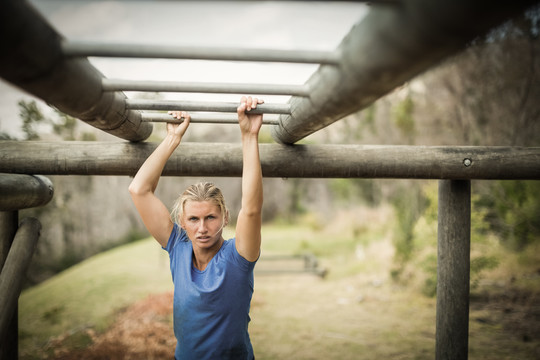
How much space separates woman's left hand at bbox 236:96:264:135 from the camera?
137 centimetres

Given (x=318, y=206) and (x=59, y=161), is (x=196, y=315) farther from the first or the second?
(x=318, y=206)

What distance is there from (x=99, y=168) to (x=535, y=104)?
7.62 metres

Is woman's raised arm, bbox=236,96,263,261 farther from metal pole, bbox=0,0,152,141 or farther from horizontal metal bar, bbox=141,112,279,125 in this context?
metal pole, bbox=0,0,152,141

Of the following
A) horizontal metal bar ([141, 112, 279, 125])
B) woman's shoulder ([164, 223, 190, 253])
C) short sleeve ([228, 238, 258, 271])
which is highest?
horizontal metal bar ([141, 112, 279, 125])

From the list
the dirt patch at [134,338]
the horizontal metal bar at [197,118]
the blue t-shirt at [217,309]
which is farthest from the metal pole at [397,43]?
the dirt patch at [134,338]

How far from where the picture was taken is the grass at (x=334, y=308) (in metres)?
4.68

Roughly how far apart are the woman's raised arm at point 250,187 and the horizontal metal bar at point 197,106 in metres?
0.04

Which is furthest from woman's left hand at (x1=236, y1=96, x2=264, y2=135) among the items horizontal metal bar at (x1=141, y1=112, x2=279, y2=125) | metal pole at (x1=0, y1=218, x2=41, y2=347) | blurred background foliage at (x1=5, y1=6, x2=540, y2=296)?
blurred background foliage at (x1=5, y1=6, x2=540, y2=296)

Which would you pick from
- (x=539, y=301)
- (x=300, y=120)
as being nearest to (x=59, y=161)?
(x=300, y=120)

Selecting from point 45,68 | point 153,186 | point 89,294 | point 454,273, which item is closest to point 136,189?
point 153,186

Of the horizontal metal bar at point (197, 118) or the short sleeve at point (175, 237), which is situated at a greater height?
the horizontal metal bar at point (197, 118)

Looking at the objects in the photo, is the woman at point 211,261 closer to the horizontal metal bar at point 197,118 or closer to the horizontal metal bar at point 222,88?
the horizontal metal bar at point 197,118

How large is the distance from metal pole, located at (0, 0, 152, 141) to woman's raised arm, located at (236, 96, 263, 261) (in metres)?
0.51

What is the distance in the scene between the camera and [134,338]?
4824 millimetres
